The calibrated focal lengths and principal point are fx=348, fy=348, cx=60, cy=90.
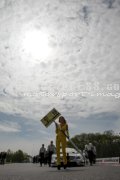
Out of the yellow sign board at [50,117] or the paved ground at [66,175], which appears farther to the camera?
the yellow sign board at [50,117]

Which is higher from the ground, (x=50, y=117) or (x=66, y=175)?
(x=50, y=117)

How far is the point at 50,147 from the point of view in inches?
830

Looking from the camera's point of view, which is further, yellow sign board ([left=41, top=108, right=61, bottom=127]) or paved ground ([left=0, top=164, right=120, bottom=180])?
yellow sign board ([left=41, top=108, right=61, bottom=127])

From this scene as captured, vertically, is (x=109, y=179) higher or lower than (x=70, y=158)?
lower

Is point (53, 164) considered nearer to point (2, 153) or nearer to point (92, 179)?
point (92, 179)

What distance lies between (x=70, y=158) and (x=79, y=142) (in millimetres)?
95021

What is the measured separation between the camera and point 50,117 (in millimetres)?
12992

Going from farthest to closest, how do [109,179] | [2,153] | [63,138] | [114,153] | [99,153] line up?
[99,153] < [114,153] < [2,153] < [63,138] < [109,179]

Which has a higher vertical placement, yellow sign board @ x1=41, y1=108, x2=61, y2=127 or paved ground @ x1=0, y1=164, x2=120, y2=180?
yellow sign board @ x1=41, y1=108, x2=61, y2=127

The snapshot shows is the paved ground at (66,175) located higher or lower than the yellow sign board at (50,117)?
lower

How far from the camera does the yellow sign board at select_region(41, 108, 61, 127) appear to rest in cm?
1288

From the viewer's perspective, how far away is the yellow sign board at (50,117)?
12.9m

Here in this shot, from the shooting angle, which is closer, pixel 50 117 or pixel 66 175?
pixel 66 175

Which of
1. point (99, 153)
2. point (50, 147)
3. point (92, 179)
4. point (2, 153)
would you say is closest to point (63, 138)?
point (92, 179)
